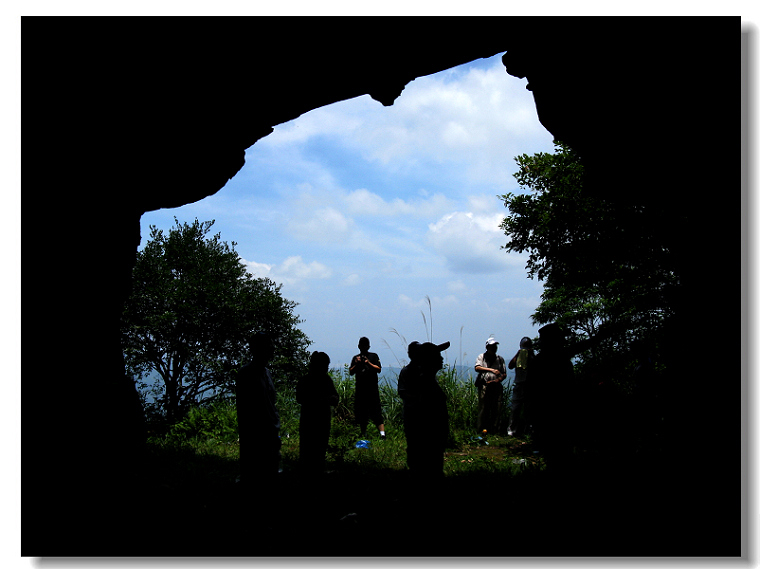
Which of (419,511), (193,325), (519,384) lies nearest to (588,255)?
(519,384)

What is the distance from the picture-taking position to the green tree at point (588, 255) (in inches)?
231

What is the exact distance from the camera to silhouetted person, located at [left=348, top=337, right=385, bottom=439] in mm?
7434

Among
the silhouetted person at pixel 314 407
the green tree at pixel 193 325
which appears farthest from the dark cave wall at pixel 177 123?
the green tree at pixel 193 325

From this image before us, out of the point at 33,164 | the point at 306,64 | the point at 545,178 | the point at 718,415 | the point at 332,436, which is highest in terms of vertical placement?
the point at 306,64

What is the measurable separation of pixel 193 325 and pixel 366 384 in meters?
5.31

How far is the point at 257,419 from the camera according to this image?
3844 mm

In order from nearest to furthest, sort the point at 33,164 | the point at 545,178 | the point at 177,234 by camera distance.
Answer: the point at 33,164 < the point at 545,178 < the point at 177,234

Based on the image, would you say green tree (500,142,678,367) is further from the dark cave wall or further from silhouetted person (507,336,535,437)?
the dark cave wall

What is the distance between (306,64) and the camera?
14.6ft

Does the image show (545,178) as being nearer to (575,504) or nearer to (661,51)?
(661,51)

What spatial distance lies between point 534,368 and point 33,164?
4499 mm

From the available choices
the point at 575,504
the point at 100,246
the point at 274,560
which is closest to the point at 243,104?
the point at 100,246

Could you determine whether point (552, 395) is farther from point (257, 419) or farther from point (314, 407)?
point (257, 419)

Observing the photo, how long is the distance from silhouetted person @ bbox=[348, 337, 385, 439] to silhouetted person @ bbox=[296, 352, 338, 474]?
3.02 metres
